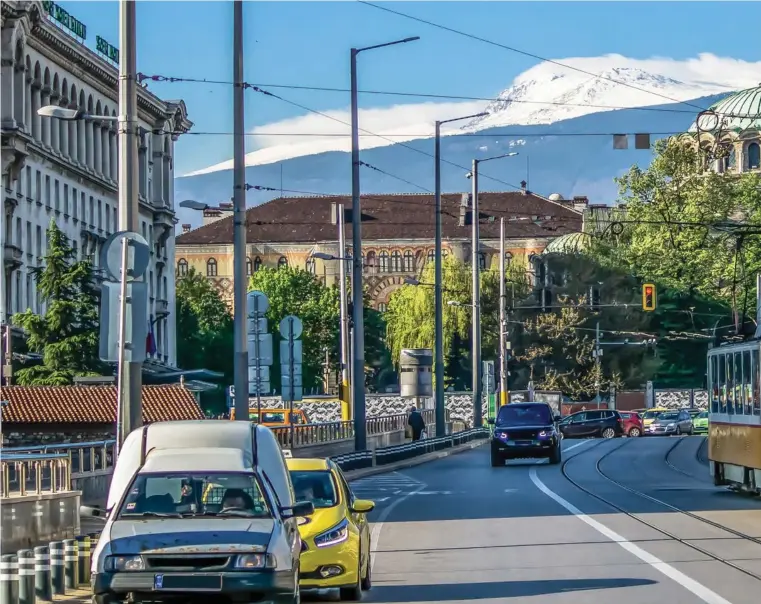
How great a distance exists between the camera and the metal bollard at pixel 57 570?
16.2m

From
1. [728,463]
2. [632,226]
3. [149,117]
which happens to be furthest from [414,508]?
[632,226]

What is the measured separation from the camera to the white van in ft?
42.9

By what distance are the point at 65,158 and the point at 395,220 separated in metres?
92.9

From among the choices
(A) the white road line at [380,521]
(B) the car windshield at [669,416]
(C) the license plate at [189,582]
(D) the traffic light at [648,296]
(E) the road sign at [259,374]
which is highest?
(D) the traffic light at [648,296]

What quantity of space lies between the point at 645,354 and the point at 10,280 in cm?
4845

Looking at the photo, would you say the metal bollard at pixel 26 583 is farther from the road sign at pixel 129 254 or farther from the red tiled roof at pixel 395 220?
the red tiled roof at pixel 395 220

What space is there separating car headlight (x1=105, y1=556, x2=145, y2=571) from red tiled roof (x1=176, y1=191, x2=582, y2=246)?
15850 cm

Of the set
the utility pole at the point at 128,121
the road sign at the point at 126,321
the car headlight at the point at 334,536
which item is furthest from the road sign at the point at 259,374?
the car headlight at the point at 334,536

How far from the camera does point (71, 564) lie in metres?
17.3

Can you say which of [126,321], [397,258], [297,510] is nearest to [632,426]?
[126,321]

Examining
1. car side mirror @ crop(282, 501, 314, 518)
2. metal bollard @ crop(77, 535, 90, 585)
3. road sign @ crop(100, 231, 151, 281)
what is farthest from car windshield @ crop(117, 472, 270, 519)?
road sign @ crop(100, 231, 151, 281)

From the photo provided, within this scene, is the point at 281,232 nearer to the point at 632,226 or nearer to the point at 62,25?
the point at 632,226

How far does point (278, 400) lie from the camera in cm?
11594

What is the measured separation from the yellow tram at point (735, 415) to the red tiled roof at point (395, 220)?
137 metres
